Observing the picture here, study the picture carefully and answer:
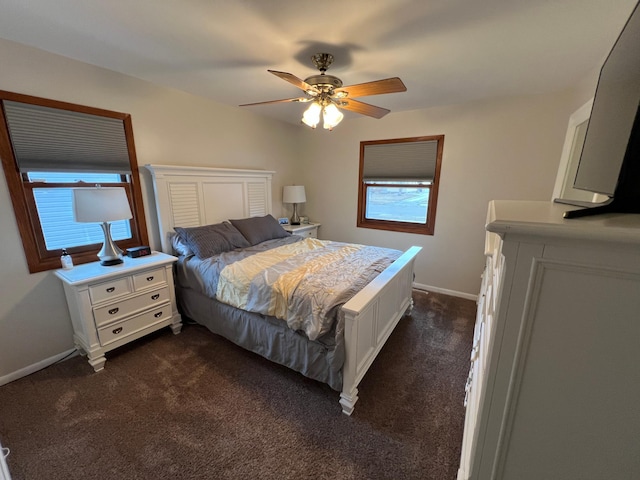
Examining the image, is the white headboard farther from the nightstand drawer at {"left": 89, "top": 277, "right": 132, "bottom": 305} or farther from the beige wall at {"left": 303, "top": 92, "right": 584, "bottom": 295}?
the beige wall at {"left": 303, "top": 92, "right": 584, "bottom": 295}

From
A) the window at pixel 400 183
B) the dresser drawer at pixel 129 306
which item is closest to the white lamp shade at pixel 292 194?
the window at pixel 400 183

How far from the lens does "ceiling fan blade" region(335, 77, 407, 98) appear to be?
1564mm

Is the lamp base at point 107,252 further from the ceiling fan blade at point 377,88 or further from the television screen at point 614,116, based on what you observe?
the television screen at point 614,116

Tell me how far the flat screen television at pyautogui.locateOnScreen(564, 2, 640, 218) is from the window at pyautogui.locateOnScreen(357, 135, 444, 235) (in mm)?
2463

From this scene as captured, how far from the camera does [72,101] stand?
201cm

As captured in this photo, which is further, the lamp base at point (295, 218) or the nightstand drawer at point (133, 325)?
the lamp base at point (295, 218)

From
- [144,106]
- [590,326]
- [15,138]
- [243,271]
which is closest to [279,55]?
[144,106]

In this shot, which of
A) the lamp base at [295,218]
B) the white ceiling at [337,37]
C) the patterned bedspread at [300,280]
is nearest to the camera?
the white ceiling at [337,37]

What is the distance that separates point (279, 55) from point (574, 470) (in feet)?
8.01

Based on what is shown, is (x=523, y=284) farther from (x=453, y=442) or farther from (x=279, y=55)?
(x=279, y=55)

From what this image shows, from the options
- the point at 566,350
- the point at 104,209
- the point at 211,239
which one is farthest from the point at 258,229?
the point at 566,350

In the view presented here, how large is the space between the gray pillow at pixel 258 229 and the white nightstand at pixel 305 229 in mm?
342

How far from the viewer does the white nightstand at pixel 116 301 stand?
1.89 meters

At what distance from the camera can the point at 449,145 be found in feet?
10.0
